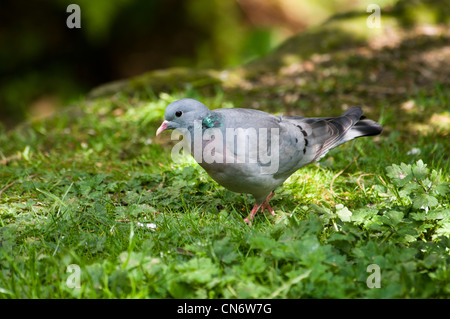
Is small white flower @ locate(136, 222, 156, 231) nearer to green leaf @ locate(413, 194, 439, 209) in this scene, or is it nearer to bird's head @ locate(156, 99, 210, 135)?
bird's head @ locate(156, 99, 210, 135)

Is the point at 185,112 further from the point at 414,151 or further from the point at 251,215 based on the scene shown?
the point at 414,151

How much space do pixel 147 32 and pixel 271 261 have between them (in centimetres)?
733

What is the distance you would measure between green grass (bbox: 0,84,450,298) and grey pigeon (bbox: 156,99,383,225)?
283 millimetres

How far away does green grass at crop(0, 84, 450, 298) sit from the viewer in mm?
2342

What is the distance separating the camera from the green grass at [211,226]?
2.34 metres

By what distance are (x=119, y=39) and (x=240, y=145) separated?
6.33 metres

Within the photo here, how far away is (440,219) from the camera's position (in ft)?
9.75

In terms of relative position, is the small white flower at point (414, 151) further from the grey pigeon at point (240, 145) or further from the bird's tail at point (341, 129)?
the grey pigeon at point (240, 145)

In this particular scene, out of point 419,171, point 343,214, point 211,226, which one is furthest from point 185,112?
point 419,171

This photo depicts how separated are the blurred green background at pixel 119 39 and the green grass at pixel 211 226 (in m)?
3.68
